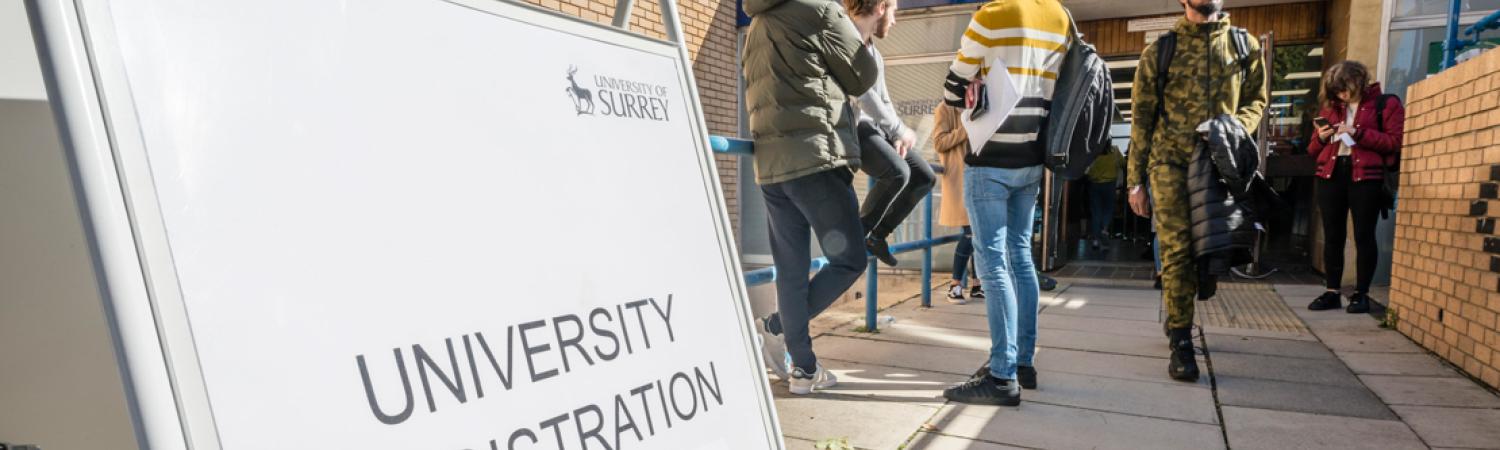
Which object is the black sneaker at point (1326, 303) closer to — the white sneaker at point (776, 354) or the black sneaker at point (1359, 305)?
the black sneaker at point (1359, 305)

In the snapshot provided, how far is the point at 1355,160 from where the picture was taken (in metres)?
4.75

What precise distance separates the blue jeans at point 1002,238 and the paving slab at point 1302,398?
86 cm

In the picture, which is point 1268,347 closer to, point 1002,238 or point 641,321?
point 1002,238

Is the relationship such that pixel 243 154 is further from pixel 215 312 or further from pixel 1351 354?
pixel 1351 354

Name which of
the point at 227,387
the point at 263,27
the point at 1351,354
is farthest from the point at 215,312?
the point at 1351,354

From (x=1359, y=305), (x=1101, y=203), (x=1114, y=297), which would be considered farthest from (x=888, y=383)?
(x=1101, y=203)

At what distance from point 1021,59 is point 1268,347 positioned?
7.60ft

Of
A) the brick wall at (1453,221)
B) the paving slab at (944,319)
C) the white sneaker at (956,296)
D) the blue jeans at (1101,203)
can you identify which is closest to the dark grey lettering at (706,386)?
the paving slab at (944,319)

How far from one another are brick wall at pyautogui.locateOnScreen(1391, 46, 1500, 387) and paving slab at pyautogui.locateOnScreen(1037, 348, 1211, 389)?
3.92ft

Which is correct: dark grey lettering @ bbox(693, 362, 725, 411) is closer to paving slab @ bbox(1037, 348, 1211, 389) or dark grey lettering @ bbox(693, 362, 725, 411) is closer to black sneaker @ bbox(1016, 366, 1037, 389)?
black sneaker @ bbox(1016, 366, 1037, 389)

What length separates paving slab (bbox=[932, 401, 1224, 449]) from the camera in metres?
2.40

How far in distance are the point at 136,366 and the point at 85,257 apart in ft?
1.44

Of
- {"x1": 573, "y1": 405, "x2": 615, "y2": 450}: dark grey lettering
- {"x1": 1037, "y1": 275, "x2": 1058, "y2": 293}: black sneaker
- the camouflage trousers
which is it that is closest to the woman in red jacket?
{"x1": 1037, "y1": 275, "x2": 1058, "y2": 293}: black sneaker

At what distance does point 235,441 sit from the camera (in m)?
0.83
